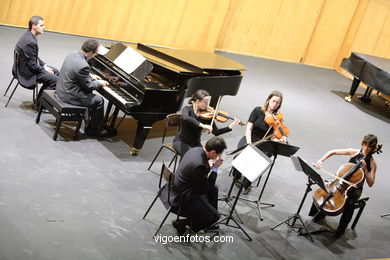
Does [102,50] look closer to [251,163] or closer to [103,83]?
[103,83]

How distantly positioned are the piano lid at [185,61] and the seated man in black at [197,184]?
6.85ft

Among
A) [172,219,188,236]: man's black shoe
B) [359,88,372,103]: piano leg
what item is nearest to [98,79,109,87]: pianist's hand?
[172,219,188,236]: man's black shoe

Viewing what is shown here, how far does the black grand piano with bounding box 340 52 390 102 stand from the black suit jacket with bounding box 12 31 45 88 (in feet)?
22.2

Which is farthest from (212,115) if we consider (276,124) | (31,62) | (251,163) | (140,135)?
(31,62)

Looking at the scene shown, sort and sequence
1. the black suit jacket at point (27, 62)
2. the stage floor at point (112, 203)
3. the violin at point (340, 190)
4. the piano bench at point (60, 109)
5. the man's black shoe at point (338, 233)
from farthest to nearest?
1. the black suit jacket at point (27, 62)
2. the piano bench at point (60, 109)
3. the man's black shoe at point (338, 233)
4. the violin at point (340, 190)
5. the stage floor at point (112, 203)

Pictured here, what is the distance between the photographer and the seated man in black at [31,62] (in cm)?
712

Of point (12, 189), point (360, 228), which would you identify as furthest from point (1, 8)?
point (360, 228)

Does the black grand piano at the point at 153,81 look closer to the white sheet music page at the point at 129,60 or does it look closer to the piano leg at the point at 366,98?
the white sheet music page at the point at 129,60

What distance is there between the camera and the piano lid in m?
7.45

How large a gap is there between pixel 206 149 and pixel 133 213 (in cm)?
110

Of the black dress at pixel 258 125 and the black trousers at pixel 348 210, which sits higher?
the black dress at pixel 258 125

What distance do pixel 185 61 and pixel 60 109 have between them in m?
1.81

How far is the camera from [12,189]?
5543 millimetres

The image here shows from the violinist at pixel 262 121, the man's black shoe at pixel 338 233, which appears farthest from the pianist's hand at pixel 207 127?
the man's black shoe at pixel 338 233
